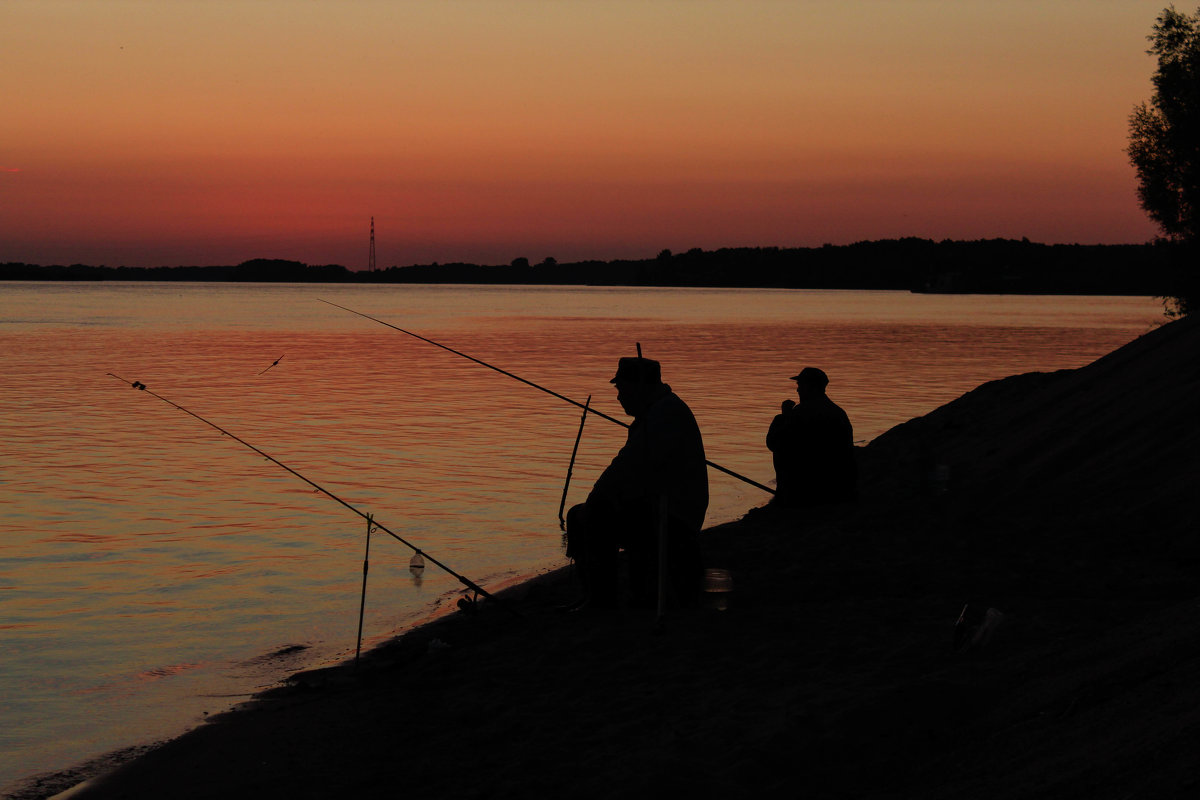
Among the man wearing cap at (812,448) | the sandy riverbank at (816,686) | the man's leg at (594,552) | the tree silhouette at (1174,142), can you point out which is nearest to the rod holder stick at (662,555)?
the sandy riverbank at (816,686)

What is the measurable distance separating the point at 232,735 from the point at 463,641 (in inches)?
62.7

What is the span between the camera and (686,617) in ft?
21.1

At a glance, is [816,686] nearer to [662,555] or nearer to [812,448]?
[662,555]

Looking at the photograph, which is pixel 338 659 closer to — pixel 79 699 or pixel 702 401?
pixel 79 699

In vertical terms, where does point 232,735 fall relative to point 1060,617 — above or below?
below

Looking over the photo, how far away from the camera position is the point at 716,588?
22.3 feet

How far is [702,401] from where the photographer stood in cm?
2419

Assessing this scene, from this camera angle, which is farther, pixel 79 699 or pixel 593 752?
pixel 79 699

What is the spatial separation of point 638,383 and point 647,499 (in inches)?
24.9

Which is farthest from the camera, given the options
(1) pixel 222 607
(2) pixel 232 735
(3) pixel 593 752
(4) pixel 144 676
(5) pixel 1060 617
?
(1) pixel 222 607

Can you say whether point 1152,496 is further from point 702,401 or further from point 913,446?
point 702,401

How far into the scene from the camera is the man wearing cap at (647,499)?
6.18 meters

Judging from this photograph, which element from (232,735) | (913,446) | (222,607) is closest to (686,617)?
(232,735)

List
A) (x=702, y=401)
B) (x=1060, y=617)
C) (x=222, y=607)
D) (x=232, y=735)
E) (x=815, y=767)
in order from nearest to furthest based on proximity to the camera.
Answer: (x=815, y=767), (x=232, y=735), (x=1060, y=617), (x=222, y=607), (x=702, y=401)
